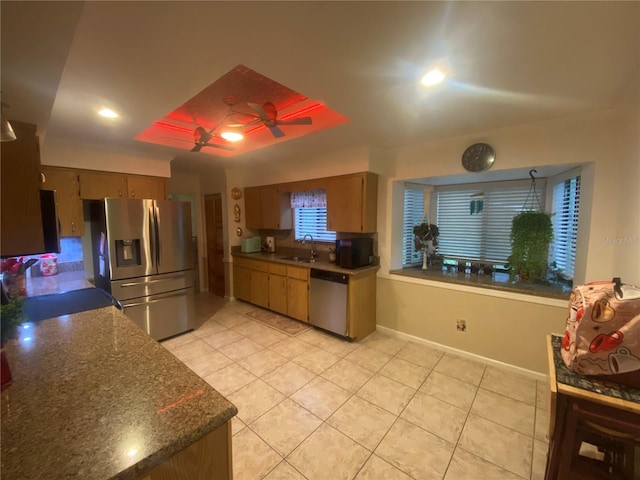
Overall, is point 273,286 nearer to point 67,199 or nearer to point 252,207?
point 252,207

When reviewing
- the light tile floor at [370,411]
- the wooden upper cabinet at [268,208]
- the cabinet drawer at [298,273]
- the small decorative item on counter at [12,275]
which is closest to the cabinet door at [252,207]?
the wooden upper cabinet at [268,208]

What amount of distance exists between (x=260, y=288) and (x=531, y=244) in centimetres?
349

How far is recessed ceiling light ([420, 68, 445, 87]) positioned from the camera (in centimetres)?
153

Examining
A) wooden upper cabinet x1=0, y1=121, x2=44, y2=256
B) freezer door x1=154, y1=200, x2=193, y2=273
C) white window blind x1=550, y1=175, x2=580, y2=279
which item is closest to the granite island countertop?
wooden upper cabinet x1=0, y1=121, x2=44, y2=256

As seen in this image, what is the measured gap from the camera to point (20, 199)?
1400mm

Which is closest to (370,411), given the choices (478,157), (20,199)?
(478,157)

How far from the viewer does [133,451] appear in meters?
0.69

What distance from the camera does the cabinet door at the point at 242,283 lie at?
436 cm

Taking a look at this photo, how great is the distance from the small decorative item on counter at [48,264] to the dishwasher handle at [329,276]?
2.89 meters

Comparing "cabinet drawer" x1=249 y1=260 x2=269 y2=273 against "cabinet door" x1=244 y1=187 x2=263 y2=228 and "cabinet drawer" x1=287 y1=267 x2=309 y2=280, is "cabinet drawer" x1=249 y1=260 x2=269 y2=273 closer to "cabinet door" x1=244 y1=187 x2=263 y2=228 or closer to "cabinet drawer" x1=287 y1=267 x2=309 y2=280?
"cabinet drawer" x1=287 y1=267 x2=309 y2=280

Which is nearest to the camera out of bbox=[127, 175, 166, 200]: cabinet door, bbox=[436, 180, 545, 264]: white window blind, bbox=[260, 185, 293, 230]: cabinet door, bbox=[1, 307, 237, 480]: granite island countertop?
bbox=[1, 307, 237, 480]: granite island countertop

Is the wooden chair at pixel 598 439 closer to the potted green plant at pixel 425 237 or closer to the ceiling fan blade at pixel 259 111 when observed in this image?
the potted green plant at pixel 425 237

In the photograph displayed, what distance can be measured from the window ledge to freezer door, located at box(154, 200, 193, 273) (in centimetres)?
265

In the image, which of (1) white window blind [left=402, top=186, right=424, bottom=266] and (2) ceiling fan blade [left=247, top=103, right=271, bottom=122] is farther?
(1) white window blind [left=402, top=186, right=424, bottom=266]
